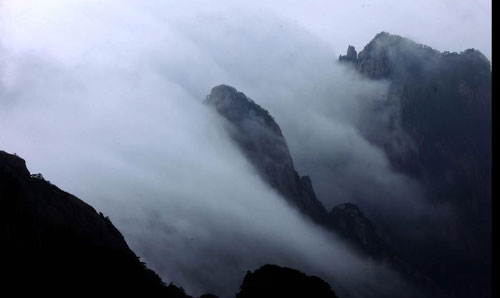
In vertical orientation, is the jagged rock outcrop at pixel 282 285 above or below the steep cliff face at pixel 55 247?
above

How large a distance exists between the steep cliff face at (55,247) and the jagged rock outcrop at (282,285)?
14.9 metres

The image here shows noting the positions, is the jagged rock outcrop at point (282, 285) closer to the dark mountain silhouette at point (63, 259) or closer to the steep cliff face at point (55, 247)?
the dark mountain silhouette at point (63, 259)

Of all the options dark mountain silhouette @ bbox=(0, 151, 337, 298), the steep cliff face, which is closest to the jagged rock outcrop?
dark mountain silhouette @ bbox=(0, 151, 337, 298)

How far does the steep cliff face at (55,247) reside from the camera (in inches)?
2685

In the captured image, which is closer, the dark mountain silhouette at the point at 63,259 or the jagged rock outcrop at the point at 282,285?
the dark mountain silhouette at the point at 63,259

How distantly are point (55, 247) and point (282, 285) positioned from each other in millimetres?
31052

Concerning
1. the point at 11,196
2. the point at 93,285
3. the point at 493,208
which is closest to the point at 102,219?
the point at 11,196

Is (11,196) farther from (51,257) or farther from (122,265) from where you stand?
(122,265)

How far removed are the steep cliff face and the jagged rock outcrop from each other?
1486 centimetres

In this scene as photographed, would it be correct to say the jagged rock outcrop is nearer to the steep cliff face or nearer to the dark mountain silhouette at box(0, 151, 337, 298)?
the dark mountain silhouette at box(0, 151, 337, 298)

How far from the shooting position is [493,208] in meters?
7.18

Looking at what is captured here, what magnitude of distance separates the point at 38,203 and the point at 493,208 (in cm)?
8564

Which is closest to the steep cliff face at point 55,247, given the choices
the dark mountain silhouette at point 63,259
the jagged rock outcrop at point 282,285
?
the dark mountain silhouette at point 63,259

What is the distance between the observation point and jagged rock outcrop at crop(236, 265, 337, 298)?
225ft
